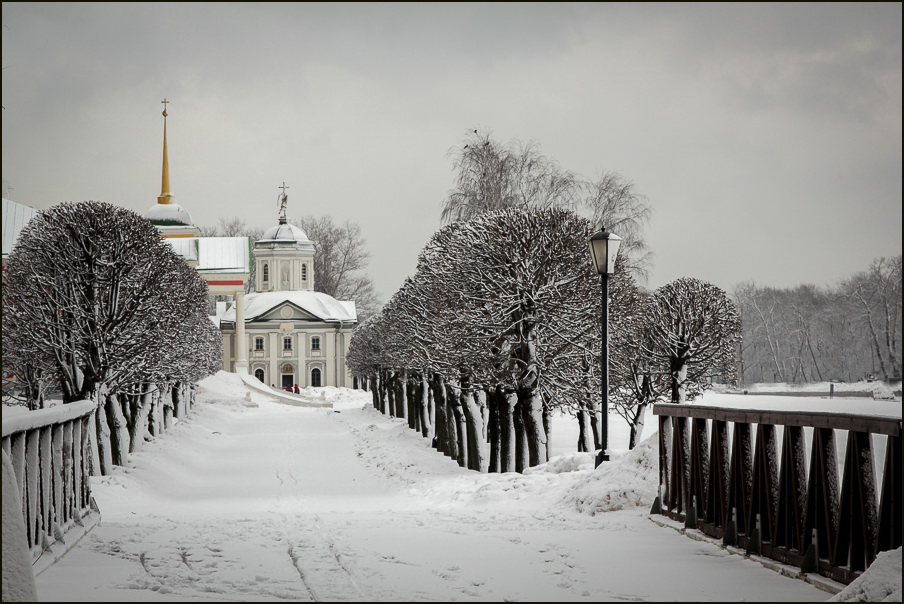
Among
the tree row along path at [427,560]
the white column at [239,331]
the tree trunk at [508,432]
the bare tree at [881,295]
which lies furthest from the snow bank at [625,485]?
the white column at [239,331]

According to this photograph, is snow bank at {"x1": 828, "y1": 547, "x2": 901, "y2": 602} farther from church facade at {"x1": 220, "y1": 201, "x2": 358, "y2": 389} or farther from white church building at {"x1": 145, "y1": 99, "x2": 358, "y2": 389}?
church facade at {"x1": 220, "y1": 201, "x2": 358, "y2": 389}

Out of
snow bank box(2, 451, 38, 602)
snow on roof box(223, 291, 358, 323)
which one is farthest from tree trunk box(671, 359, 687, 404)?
snow on roof box(223, 291, 358, 323)

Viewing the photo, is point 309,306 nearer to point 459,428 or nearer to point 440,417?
point 440,417

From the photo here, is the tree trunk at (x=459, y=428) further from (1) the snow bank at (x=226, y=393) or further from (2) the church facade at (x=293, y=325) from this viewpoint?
(2) the church facade at (x=293, y=325)

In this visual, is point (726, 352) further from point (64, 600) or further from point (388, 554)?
point (64, 600)

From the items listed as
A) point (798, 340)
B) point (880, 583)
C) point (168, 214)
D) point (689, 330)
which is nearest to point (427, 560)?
point (880, 583)

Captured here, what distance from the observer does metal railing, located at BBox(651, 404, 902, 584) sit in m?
5.92

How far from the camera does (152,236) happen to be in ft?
84.3

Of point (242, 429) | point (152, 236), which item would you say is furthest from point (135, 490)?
point (242, 429)

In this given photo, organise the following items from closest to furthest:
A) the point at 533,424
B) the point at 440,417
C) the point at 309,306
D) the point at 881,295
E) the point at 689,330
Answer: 1. the point at 881,295
2. the point at 533,424
3. the point at 689,330
4. the point at 440,417
5. the point at 309,306

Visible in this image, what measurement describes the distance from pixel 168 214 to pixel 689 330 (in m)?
70.2

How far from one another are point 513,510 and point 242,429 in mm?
33148

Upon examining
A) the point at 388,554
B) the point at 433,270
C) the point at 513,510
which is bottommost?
the point at 513,510

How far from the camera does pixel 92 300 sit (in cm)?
2395
